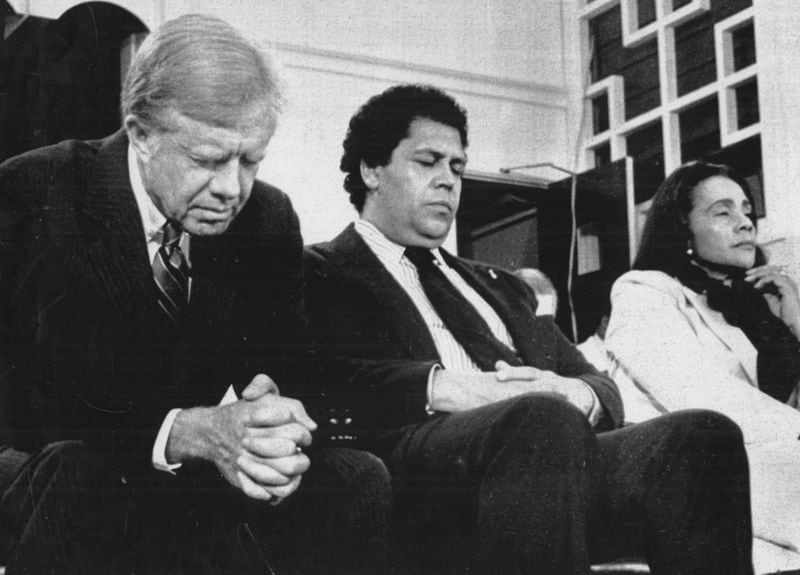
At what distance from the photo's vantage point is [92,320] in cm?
109

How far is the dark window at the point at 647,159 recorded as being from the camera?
3938 millimetres

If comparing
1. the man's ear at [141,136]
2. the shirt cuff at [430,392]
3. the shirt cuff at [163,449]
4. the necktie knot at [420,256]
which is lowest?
the shirt cuff at [163,449]

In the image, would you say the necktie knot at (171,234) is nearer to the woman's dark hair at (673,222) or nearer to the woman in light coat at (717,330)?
the woman in light coat at (717,330)

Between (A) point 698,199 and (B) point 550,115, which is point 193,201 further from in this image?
(B) point 550,115

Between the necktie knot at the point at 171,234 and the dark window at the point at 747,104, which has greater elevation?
the dark window at the point at 747,104

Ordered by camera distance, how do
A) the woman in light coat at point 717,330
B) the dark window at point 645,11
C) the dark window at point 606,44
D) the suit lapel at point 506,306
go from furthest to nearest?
the dark window at point 606,44
the dark window at point 645,11
the woman in light coat at point 717,330
the suit lapel at point 506,306

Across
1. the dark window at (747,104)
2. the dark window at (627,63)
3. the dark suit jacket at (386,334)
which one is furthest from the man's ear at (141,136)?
the dark window at (627,63)

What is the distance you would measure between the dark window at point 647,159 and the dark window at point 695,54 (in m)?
0.19

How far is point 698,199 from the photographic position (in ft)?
7.00

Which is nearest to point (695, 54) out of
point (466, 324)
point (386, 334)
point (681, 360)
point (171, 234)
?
point (681, 360)

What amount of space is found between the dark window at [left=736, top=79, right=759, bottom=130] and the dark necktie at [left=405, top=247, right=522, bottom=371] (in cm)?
215

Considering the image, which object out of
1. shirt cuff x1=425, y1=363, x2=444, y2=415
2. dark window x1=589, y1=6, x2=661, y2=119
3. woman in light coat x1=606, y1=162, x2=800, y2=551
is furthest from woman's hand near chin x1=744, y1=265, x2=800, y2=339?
dark window x1=589, y1=6, x2=661, y2=119

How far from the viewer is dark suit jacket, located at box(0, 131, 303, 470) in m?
1.07

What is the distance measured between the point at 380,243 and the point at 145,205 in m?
0.63
